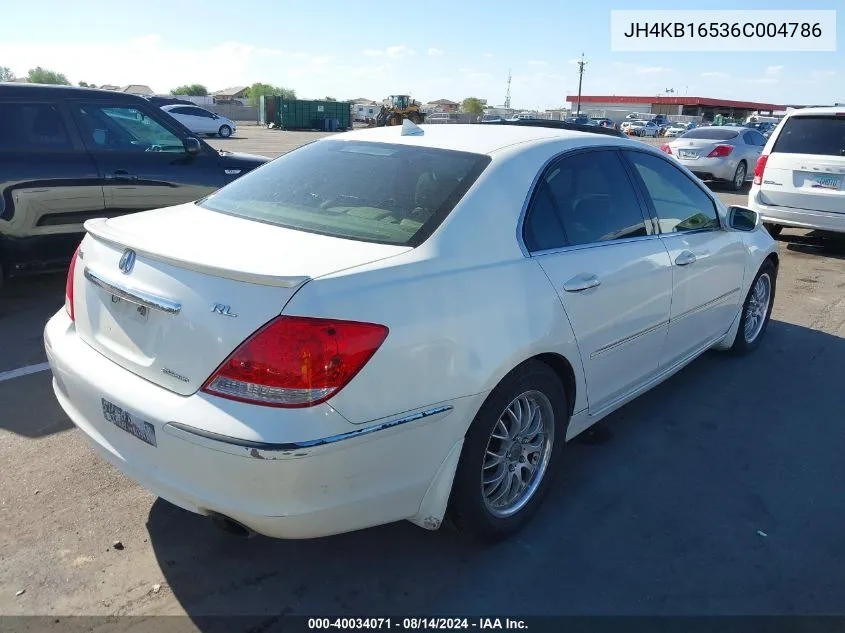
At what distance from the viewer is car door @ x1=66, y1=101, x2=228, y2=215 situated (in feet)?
20.0

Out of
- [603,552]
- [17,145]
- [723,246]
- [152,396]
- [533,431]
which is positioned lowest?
[603,552]

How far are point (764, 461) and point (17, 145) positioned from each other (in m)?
5.80

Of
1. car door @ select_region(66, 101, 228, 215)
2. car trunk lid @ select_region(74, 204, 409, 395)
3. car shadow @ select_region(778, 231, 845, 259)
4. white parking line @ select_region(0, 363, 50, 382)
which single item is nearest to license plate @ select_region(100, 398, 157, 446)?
car trunk lid @ select_region(74, 204, 409, 395)

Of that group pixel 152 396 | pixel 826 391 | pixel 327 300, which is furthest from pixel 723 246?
pixel 152 396

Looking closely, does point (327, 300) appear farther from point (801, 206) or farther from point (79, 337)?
point (801, 206)

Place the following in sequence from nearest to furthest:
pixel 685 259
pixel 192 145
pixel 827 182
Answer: pixel 685 259
pixel 192 145
pixel 827 182

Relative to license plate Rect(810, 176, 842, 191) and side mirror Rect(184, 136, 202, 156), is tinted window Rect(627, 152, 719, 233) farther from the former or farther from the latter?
license plate Rect(810, 176, 842, 191)

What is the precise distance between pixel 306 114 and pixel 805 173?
4624 centimetres

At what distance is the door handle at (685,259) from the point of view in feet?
12.7

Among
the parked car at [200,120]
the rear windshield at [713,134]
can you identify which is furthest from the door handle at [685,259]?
the parked car at [200,120]

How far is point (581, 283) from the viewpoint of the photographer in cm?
309

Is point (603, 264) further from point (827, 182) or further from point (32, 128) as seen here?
point (827, 182)

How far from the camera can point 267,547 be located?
2.93 m

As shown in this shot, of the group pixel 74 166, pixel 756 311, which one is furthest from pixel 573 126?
pixel 74 166
